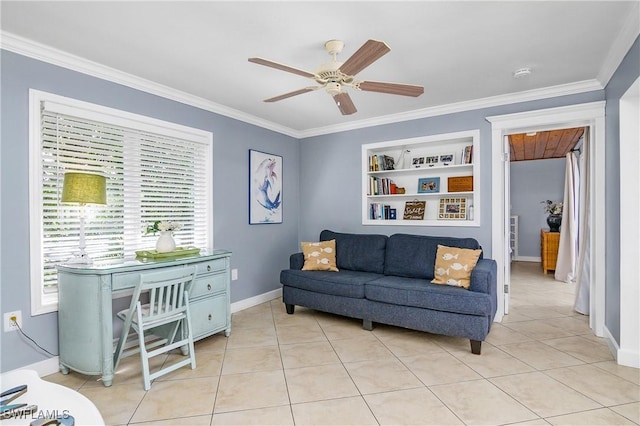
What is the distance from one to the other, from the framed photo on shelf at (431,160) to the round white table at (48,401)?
388 cm

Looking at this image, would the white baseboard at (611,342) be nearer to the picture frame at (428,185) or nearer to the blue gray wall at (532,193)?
the picture frame at (428,185)

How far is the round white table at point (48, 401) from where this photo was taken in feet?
3.58

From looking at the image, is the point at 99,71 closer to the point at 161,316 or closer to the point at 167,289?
the point at 167,289

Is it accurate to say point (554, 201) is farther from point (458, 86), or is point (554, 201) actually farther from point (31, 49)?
point (31, 49)

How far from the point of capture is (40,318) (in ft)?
8.04

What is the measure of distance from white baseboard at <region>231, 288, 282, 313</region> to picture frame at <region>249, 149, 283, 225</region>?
3.10 feet

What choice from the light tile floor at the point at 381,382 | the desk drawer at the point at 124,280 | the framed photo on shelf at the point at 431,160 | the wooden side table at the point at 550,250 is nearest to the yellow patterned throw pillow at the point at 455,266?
the light tile floor at the point at 381,382

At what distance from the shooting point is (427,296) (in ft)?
9.83


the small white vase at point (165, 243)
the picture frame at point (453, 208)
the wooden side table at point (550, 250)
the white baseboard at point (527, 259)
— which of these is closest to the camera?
the small white vase at point (165, 243)

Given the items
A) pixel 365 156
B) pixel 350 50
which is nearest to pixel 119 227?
pixel 350 50

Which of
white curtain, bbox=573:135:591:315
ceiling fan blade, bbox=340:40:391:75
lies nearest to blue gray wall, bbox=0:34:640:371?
white curtain, bbox=573:135:591:315

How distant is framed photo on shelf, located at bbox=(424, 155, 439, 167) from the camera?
414cm

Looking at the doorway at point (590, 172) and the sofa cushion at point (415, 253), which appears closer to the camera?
the doorway at point (590, 172)

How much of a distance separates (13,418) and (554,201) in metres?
8.80
